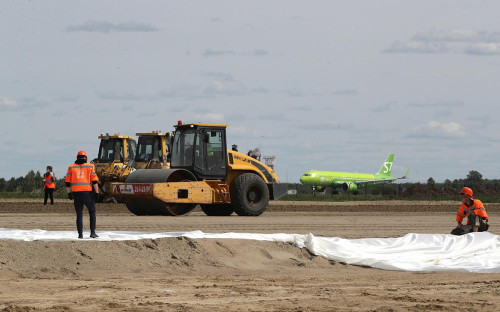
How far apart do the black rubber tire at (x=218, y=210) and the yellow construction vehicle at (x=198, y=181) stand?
Answer: 48 mm

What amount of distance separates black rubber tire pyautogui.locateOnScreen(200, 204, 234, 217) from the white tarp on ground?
1233 cm

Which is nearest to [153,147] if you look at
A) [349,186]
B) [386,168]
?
[349,186]

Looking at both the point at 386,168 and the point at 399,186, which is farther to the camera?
the point at 386,168

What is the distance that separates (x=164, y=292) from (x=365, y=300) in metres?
2.86

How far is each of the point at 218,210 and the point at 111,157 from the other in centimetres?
635

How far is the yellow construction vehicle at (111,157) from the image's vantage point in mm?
34219

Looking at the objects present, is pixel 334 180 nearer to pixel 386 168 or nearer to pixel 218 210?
pixel 386 168

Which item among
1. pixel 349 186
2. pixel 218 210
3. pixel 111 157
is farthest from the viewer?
pixel 349 186

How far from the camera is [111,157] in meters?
35.4

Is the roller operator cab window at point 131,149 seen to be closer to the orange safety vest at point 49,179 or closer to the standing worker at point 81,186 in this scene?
the orange safety vest at point 49,179

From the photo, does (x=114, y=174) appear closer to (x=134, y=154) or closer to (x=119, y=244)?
(x=134, y=154)

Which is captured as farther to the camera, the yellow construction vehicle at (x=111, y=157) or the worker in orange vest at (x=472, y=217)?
the yellow construction vehicle at (x=111, y=157)

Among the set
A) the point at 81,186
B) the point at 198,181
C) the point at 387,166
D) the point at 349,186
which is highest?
the point at 387,166

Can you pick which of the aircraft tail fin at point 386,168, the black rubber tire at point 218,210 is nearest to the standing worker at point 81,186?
the black rubber tire at point 218,210
